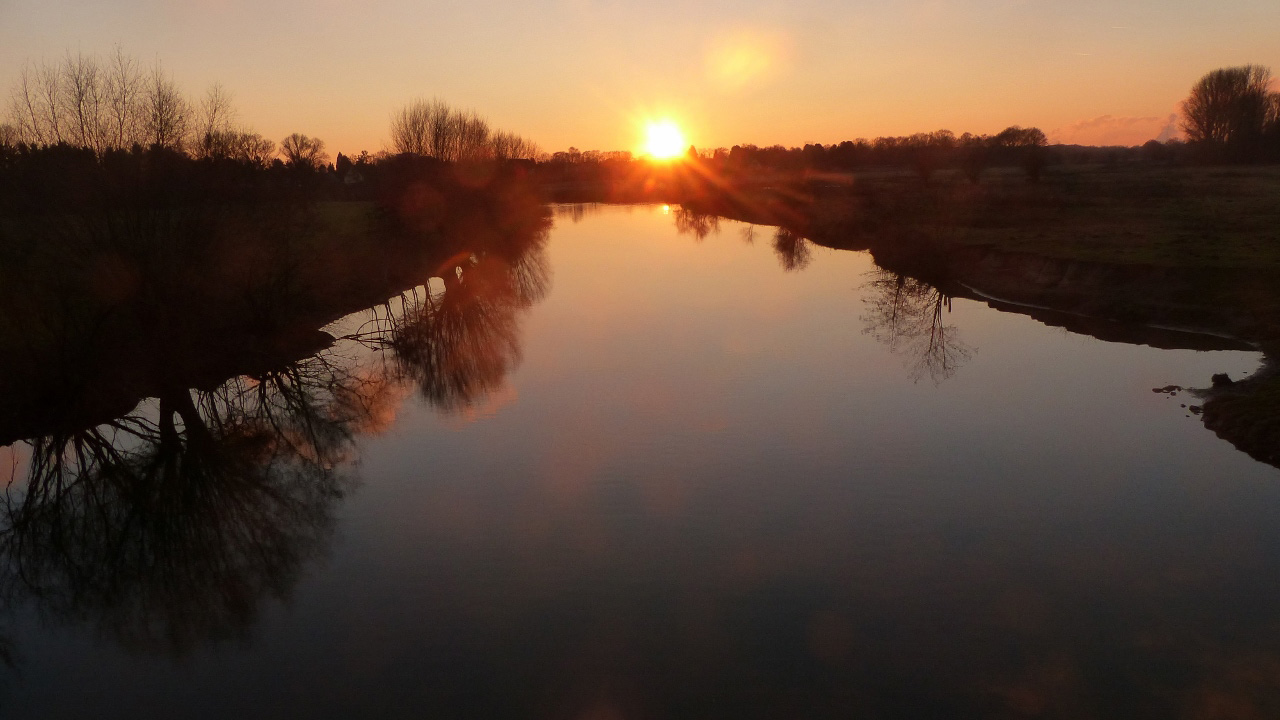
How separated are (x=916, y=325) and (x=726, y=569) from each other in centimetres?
1724

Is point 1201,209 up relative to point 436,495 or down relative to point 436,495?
up

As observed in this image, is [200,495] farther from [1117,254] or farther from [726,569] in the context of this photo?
[1117,254]

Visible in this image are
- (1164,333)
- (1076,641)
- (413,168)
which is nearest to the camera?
(1076,641)

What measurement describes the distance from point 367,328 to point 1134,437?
74.6ft

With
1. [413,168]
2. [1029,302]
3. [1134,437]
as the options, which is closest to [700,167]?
[413,168]

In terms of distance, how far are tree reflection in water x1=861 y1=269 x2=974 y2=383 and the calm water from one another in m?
1.49

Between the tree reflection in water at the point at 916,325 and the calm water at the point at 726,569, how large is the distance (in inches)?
58.8

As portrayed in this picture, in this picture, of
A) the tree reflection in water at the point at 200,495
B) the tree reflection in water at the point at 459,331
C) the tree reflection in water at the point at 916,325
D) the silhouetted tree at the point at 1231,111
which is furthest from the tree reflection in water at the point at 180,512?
the silhouetted tree at the point at 1231,111

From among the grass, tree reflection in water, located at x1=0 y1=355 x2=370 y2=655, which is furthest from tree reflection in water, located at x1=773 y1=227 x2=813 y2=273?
tree reflection in water, located at x1=0 y1=355 x2=370 y2=655

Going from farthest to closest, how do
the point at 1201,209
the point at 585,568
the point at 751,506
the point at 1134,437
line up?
the point at 1201,209, the point at 1134,437, the point at 751,506, the point at 585,568

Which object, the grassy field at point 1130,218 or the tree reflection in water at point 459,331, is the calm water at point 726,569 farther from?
the grassy field at point 1130,218

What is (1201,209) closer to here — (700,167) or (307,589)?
(307,589)

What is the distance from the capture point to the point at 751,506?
12.6m

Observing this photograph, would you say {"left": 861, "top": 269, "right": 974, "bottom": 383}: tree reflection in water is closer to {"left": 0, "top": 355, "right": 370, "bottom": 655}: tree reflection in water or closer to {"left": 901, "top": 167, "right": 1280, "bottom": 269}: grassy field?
{"left": 901, "top": 167, "right": 1280, "bottom": 269}: grassy field
